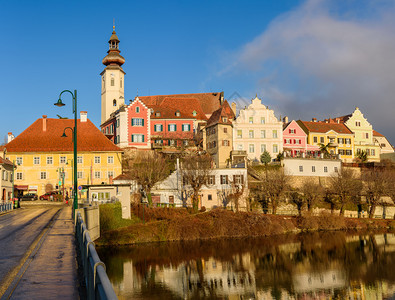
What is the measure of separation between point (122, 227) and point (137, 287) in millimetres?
19615

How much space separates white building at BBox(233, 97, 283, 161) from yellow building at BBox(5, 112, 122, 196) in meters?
21.9

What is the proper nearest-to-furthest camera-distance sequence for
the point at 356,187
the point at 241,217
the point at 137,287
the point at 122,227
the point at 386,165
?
the point at 137,287 < the point at 122,227 < the point at 241,217 < the point at 356,187 < the point at 386,165

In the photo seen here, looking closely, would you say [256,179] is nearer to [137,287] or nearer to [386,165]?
[386,165]

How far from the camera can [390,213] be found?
71.4 metres

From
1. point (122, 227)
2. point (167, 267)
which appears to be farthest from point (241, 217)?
point (167, 267)

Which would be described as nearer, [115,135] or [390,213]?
[390,213]

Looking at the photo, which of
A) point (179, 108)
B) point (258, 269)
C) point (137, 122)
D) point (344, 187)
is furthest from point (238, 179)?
point (179, 108)

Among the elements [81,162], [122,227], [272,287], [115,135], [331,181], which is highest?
[115,135]

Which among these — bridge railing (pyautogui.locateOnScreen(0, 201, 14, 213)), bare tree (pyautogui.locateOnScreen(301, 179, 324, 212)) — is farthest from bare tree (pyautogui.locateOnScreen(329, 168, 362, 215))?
bridge railing (pyautogui.locateOnScreen(0, 201, 14, 213))

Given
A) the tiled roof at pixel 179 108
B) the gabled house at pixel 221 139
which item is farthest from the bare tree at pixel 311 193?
the tiled roof at pixel 179 108

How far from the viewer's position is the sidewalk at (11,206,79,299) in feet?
34.0

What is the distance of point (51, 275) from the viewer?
12.2 meters

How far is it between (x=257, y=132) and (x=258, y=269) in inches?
1548

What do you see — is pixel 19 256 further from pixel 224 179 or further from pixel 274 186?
pixel 274 186
